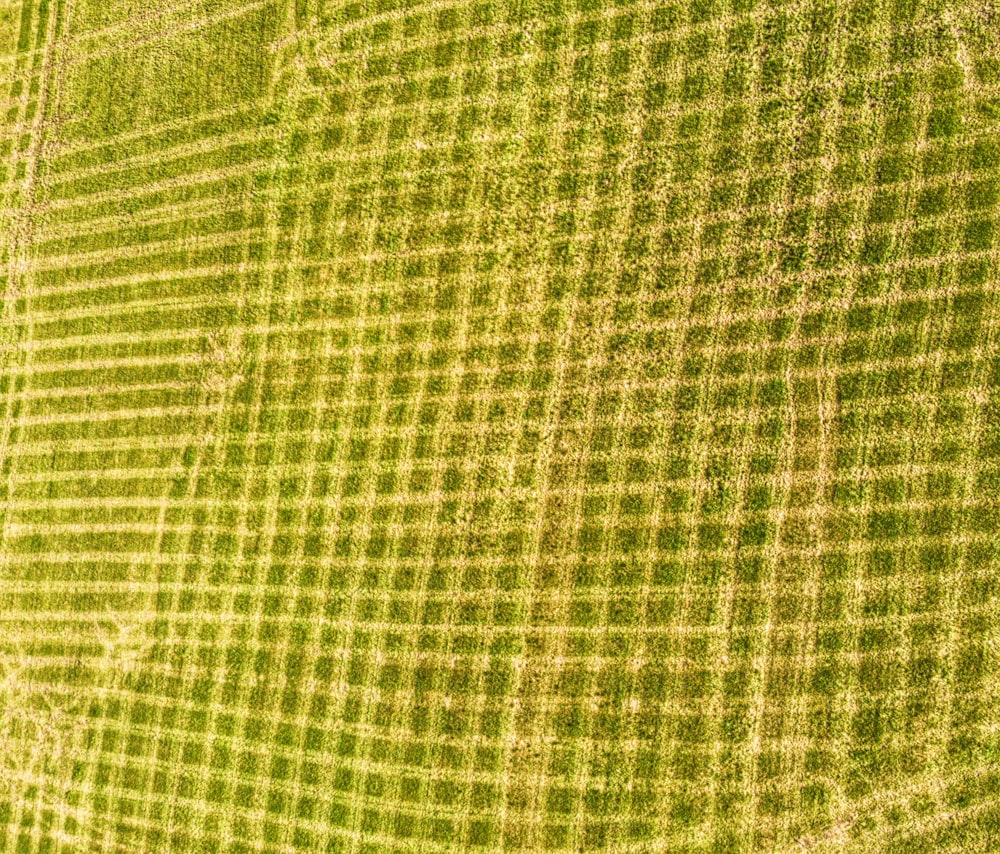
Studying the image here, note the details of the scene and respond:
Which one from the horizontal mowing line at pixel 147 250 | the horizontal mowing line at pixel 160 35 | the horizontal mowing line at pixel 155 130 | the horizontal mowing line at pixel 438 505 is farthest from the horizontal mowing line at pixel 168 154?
the horizontal mowing line at pixel 438 505

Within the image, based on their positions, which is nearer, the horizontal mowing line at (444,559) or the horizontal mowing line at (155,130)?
the horizontal mowing line at (444,559)

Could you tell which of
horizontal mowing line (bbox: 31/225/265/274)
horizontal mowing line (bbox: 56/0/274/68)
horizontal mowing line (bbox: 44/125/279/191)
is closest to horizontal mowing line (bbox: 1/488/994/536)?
horizontal mowing line (bbox: 31/225/265/274)

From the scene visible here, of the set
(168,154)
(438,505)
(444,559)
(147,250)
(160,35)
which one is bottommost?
(444,559)

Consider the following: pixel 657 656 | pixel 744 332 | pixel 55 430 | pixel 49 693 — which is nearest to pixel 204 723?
pixel 49 693

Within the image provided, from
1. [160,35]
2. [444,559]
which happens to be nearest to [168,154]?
[160,35]

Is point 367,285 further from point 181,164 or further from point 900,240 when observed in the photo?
point 900,240

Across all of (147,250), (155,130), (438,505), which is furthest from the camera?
(155,130)

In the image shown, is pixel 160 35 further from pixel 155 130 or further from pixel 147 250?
pixel 147 250

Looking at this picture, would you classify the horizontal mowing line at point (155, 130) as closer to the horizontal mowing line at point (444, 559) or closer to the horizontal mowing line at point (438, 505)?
the horizontal mowing line at point (438, 505)
